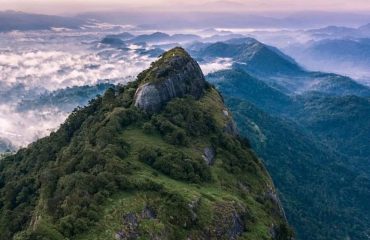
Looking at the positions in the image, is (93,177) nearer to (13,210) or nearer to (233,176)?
(13,210)

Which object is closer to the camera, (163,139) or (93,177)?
(93,177)

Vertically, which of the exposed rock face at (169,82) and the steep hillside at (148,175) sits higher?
the exposed rock face at (169,82)

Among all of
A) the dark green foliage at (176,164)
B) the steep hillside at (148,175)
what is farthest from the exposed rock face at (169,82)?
the dark green foliage at (176,164)

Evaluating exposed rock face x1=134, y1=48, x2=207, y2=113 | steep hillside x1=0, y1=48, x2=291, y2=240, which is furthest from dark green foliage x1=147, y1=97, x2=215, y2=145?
exposed rock face x1=134, y1=48, x2=207, y2=113

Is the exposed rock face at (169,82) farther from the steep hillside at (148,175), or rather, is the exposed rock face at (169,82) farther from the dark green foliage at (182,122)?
the dark green foliage at (182,122)

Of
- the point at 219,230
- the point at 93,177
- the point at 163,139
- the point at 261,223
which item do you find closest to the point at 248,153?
the point at 163,139

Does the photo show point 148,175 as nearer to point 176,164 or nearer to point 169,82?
point 176,164

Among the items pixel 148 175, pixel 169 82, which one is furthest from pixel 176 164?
pixel 169 82
